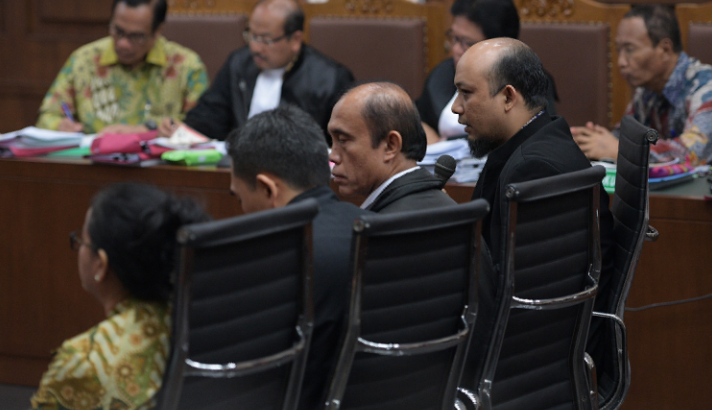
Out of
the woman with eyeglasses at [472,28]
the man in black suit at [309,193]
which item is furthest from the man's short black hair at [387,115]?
the woman with eyeglasses at [472,28]

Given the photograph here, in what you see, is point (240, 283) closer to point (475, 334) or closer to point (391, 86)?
point (475, 334)

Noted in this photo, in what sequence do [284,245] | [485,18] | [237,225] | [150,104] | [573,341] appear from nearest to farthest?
[237,225], [284,245], [573,341], [485,18], [150,104]

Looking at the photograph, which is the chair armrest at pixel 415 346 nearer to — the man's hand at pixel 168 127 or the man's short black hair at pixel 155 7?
the man's hand at pixel 168 127

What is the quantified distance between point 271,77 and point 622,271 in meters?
2.13

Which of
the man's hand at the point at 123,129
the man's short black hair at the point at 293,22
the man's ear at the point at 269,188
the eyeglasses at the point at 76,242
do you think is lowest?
the man's hand at the point at 123,129

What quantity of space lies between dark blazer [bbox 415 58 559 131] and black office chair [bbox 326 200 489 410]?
6.41ft

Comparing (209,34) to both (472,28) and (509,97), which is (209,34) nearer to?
(472,28)

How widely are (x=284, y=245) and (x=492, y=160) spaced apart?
2.67 feet

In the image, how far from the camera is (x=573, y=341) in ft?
5.82

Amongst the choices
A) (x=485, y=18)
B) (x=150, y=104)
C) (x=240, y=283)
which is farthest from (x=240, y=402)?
(x=150, y=104)

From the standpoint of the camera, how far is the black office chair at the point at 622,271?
1.91m

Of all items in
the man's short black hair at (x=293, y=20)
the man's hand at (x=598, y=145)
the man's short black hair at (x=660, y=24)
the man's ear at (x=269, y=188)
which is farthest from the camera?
the man's short black hair at (x=293, y=20)

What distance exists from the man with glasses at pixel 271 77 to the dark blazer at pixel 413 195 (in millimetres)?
1797

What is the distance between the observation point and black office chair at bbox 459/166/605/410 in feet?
5.18
